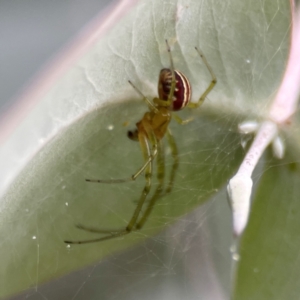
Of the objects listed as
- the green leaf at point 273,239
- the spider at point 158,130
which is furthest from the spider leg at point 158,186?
the green leaf at point 273,239

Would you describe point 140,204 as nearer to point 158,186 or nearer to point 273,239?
point 158,186

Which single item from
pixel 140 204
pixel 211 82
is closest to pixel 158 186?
pixel 140 204

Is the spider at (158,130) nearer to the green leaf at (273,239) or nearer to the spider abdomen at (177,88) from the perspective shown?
the spider abdomen at (177,88)

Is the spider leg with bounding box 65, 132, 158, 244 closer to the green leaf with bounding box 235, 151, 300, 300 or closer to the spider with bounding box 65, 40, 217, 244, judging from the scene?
the spider with bounding box 65, 40, 217, 244

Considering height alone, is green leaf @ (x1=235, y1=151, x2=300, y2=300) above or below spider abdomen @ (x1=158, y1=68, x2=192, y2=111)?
below

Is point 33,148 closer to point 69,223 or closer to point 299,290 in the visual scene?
point 69,223

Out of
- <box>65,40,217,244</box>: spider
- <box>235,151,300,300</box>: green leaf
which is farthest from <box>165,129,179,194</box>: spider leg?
<box>235,151,300,300</box>: green leaf

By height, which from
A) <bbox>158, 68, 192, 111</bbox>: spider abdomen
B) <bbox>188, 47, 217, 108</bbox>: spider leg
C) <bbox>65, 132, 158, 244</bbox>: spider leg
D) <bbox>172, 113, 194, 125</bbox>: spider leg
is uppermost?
<bbox>188, 47, 217, 108</bbox>: spider leg

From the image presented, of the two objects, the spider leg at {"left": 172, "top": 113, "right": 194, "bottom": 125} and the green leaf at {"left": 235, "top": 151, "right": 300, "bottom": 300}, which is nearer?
the green leaf at {"left": 235, "top": 151, "right": 300, "bottom": 300}
